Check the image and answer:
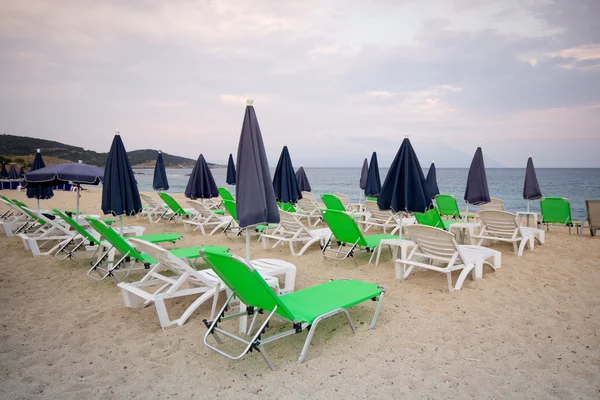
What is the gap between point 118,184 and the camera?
5199 mm

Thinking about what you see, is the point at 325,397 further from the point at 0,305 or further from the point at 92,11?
the point at 92,11

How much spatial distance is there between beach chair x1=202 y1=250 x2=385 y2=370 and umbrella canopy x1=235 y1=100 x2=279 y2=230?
24.9 inches

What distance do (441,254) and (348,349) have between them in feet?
7.47

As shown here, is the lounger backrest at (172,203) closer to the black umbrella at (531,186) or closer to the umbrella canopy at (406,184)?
the umbrella canopy at (406,184)

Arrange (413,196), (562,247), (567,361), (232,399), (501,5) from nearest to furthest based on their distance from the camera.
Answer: (232,399) < (567,361) < (413,196) < (562,247) < (501,5)

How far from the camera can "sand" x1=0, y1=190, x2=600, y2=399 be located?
2.33 metres

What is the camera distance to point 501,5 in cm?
1074

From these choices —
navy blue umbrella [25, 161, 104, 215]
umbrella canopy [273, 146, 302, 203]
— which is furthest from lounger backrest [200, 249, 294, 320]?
umbrella canopy [273, 146, 302, 203]

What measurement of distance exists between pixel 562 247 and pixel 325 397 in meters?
6.60

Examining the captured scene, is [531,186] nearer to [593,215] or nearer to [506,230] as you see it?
[593,215]

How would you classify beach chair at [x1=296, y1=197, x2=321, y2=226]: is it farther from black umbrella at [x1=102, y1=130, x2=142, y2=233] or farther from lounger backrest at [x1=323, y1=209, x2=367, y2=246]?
black umbrella at [x1=102, y1=130, x2=142, y2=233]

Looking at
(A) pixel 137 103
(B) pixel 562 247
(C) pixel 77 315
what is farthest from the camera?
(A) pixel 137 103

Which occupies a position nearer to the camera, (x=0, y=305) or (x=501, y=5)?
(x=0, y=305)

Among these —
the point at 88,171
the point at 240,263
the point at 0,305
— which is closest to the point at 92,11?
the point at 88,171
